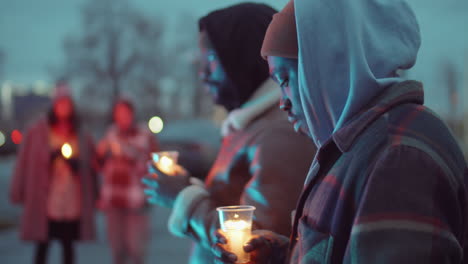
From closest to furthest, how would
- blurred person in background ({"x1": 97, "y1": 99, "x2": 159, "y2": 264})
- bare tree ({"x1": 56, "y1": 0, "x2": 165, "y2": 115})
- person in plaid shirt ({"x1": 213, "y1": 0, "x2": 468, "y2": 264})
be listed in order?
person in plaid shirt ({"x1": 213, "y1": 0, "x2": 468, "y2": 264}) < blurred person in background ({"x1": 97, "y1": 99, "x2": 159, "y2": 264}) < bare tree ({"x1": 56, "y1": 0, "x2": 165, "y2": 115})

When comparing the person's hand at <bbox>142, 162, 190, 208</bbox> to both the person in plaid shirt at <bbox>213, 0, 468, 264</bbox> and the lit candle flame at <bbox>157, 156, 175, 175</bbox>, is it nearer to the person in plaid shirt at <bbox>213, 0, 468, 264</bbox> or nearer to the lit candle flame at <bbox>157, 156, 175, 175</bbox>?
the lit candle flame at <bbox>157, 156, 175, 175</bbox>

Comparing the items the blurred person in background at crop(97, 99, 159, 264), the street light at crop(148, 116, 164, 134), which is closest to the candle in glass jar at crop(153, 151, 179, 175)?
the street light at crop(148, 116, 164, 134)

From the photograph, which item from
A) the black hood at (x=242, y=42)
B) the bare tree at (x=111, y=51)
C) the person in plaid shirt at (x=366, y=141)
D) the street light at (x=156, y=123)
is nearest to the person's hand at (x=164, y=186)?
the black hood at (x=242, y=42)

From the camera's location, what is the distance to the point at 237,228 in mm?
2082

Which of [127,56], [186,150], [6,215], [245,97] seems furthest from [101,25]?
[245,97]

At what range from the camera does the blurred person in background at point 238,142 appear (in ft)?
8.18

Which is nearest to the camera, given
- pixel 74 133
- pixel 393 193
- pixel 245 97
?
pixel 393 193

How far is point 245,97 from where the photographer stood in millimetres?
2955

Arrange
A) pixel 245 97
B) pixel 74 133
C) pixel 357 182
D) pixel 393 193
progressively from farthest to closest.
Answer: pixel 74 133 < pixel 245 97 < pixel 357 182 < pixel 393 193

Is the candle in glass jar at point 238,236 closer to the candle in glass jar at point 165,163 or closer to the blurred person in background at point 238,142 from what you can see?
the blurred person in background at point 238,142

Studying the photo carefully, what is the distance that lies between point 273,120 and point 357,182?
1302mm

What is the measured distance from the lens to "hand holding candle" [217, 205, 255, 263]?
206 cm

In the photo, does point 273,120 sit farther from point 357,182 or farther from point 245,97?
point 357,182

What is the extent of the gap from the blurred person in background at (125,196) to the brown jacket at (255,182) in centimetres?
404
